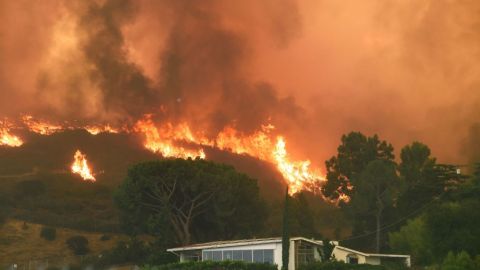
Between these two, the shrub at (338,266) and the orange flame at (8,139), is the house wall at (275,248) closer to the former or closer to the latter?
the shrub at (338,266)

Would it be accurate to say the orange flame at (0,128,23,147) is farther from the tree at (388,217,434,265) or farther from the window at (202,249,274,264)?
the window at (202,249,274,264)

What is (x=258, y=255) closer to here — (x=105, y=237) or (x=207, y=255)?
(x=207, y=255)

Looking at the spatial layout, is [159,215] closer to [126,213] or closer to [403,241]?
[126,213]

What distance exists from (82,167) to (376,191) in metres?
89.2

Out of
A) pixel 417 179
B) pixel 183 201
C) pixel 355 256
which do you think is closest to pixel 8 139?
pixel 183 201

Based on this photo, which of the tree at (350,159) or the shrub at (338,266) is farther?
the tree at (350,159)

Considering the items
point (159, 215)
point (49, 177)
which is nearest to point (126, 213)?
point (159, 215)

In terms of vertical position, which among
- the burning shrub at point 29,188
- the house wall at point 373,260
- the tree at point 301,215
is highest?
the burning shrub at point 29,188

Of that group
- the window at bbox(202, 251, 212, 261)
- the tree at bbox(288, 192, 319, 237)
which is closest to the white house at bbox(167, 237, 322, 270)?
the window at bbox(202, 251, 212, 261)

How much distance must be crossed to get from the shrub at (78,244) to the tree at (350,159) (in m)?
44.7

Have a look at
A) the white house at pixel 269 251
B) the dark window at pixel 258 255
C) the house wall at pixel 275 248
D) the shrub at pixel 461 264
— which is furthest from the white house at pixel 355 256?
the shrub at pixel 461 264

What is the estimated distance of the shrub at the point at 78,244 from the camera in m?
112

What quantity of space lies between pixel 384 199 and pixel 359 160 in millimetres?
12198

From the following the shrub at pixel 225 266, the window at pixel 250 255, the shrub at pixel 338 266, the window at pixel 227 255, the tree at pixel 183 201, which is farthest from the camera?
the tree at pixel 183 201
